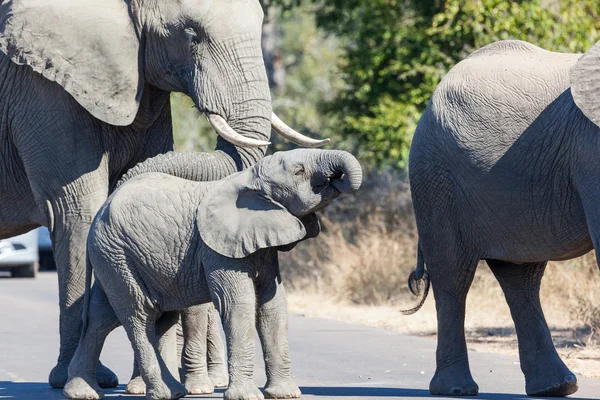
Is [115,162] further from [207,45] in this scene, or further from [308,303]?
[308,303]

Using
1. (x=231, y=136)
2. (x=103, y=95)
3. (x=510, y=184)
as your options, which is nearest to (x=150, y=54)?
(x=103, y=95)

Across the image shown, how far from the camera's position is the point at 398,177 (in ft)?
58.9

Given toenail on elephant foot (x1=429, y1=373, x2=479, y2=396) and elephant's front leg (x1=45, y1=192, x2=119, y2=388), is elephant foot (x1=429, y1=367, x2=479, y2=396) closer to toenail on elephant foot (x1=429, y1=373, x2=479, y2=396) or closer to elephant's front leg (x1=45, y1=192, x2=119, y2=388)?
toenail on elephant foot (x1=429, y1=373, x2=479, y2=396)

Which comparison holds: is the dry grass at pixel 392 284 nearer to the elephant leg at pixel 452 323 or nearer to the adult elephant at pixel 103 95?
the elephant leg at pixel 452 323

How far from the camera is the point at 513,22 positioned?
16.8m

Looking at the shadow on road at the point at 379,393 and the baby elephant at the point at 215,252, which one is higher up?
the baby elephant at the point at 215,252

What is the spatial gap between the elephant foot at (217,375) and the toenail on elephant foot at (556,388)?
77.3 inches

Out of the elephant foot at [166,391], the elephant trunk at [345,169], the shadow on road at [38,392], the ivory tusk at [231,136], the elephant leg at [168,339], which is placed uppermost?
the ivory tusk at [231,136]

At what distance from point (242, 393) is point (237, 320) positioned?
0.39 meters

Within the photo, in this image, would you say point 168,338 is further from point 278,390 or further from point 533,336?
point 533,336

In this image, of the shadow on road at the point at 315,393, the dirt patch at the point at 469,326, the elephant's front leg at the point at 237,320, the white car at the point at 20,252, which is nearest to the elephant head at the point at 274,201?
the elephant's front leg at the point at 237,320

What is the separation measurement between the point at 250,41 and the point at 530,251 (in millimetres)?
2073

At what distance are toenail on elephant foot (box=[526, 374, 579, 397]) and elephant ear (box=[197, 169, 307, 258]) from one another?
176 centimetres

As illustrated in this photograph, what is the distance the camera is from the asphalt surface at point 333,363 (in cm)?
849
